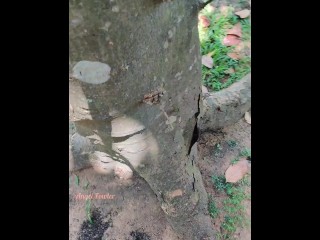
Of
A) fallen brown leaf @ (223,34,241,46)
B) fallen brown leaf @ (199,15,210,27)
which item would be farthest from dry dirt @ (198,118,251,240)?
fallen brown leaf @ (199,15,210,27)

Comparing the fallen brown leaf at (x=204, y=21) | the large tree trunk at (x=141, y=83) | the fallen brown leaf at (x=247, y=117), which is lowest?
the fallen brown leaf at (x=247, y=117)

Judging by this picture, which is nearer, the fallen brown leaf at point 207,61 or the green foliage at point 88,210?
the green foliage at point 88,210

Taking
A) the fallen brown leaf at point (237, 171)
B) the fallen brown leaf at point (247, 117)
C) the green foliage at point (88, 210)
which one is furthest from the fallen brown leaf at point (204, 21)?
the green foliage at point (88, 210)

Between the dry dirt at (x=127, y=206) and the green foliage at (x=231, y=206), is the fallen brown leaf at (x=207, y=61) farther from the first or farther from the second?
the green foliage at (x=231, y=206)

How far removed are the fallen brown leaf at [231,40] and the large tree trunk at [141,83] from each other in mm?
1207

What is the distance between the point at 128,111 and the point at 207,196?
0.98 meters

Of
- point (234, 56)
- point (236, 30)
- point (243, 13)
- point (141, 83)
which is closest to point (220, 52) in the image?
point (234, 56)

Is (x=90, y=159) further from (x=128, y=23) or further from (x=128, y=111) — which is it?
(x=128, y=23)

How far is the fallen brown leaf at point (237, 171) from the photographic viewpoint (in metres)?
1.90

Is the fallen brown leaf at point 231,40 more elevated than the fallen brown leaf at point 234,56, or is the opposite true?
the fallen brown leaf at point 231,40

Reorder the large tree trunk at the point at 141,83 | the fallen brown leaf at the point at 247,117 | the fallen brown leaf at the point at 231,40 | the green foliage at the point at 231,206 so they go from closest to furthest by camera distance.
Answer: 1. the large tree trunk at the point at 141,83
2. the green foliage at the point at 231,206
3. the fallen brown leaf at the point at 247,117
4. the fallen brown leaf at the point at 231,40

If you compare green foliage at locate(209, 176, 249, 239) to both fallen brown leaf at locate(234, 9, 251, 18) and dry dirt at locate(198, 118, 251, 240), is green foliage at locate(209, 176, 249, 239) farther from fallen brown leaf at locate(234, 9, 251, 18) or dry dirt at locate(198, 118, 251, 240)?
fallen brown leaf at locate(234, 9, 251, 18)

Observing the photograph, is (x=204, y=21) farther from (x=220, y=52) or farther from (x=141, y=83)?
(x=141, y=83)
